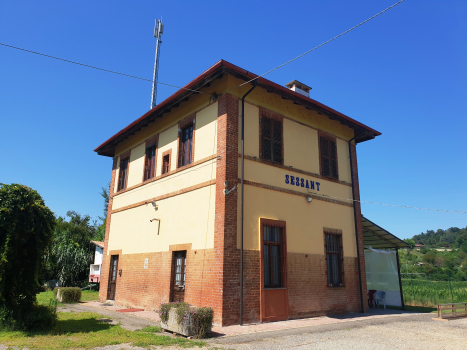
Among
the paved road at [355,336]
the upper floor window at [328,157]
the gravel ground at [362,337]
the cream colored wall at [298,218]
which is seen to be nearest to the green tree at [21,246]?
the paved road at [355,336]

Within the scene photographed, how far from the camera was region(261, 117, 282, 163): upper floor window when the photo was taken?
474 inches

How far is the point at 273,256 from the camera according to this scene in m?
11.2

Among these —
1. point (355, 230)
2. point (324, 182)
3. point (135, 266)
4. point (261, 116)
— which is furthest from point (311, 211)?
point (135, 266)

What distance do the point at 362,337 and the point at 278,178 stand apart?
18.0 feet

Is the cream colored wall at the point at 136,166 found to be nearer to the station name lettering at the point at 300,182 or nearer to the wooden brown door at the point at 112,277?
the wooden brown door at the point at 112,277

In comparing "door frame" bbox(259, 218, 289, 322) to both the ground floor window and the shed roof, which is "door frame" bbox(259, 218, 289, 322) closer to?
the ground floor window

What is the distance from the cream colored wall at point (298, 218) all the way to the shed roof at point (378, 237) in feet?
5.40

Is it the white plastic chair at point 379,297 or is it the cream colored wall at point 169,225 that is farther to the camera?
the white plastic chair at point 379,297

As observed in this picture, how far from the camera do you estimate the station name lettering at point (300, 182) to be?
12.3 m

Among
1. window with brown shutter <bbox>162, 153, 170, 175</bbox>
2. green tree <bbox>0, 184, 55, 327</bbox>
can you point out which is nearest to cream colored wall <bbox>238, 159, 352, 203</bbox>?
window with brown shutter <bbox>162, 153, 170, 175</bbox>

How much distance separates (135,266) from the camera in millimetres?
14203

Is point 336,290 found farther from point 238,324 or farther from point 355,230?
point 238,324

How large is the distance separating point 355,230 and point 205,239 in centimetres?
708

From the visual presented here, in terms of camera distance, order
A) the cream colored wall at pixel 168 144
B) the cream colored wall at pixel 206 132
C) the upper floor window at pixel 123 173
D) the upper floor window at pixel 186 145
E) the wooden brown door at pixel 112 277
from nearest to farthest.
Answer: the cream colored wall at pixel 206 132 < the upper floor window at pixel 186 145 < the cream colored wall at pixel 168 144 < the wooden brown door at pixel 112 277 < the upper floor window at pixel 123 173
